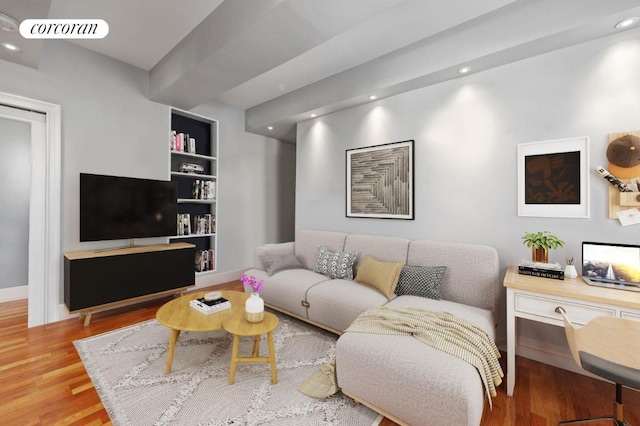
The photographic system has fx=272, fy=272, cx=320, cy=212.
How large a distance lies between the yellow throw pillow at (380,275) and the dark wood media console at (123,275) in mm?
2212

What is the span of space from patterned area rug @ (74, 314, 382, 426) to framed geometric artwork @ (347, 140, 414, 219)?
4.97ft

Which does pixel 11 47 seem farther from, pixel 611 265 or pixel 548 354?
pixel 548 354

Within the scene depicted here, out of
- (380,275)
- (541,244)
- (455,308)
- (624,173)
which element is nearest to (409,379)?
(455,308)

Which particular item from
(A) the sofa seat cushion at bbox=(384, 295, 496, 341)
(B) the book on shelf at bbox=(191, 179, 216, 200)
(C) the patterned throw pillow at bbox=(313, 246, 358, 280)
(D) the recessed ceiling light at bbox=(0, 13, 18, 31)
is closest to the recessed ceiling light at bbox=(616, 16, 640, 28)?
(A) the sofa seat cushion at bbox=(384, 295, 496, 341)

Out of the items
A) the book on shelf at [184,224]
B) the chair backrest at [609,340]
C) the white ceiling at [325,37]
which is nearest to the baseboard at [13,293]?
the book on shelf at [184,224]

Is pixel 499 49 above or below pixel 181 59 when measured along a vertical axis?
below

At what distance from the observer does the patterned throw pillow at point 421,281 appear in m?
2.42

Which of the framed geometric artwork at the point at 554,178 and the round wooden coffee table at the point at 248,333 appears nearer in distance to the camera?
the round wooden coffee table at the point at 248,333

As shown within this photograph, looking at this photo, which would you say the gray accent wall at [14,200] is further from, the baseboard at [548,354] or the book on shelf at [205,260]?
the baseboard at [548,354]

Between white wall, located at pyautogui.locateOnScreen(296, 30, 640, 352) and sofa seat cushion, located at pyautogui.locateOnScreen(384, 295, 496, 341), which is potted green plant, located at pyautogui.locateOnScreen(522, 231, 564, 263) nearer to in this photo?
white wall, located at pyautogui.locateOnScreen(296, 30, 640, 352)

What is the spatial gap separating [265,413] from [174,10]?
3.15m

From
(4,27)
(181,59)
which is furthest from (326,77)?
(4,27)

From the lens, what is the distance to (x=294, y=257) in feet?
11.5

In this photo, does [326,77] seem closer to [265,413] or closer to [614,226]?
[614,226]
